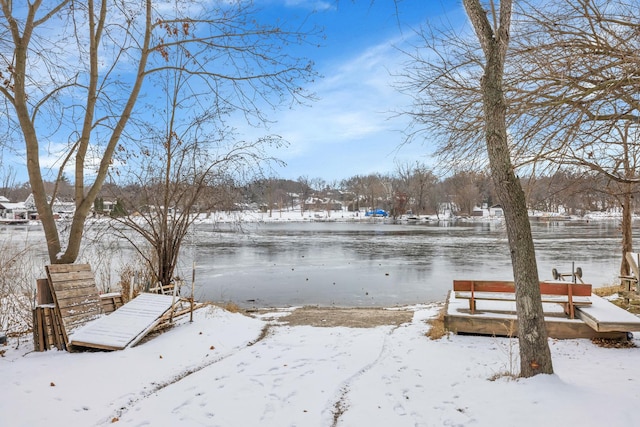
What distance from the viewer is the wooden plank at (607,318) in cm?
550

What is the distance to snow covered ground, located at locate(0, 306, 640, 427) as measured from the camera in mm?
3670

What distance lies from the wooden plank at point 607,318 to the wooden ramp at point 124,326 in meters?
6.18

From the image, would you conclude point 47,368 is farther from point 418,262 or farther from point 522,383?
point 418,262

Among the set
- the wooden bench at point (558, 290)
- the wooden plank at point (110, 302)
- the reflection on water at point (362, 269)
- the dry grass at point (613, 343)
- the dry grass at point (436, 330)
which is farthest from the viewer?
the reflection on water at point (362, 269)

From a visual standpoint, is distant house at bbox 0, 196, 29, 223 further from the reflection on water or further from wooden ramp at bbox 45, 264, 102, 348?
wooden ramp at bbox 45, 264, 102, 348

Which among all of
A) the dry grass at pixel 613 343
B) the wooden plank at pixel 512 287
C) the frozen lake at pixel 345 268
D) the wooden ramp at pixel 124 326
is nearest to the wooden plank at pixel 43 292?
the wooden ramp at pixel 124 326

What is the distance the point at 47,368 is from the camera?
4.80 meters

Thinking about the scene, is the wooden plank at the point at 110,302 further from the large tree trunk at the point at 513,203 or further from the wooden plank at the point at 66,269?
the large tree trunk at the point at 513,203

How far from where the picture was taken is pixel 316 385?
454 cm

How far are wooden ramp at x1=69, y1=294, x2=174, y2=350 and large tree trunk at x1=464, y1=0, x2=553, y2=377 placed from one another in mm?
4884

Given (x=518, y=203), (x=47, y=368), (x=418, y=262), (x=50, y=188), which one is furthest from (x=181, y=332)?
(x=418, y=262)

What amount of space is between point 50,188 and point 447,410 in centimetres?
829

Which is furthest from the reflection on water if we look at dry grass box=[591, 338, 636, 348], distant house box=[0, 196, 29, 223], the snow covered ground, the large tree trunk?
distant house box=[0, 196, 29, 223]

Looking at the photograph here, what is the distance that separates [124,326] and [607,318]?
21.9 feet
